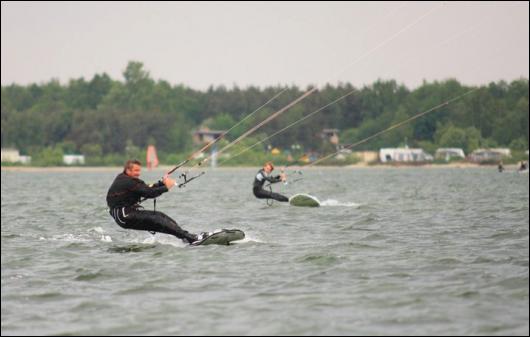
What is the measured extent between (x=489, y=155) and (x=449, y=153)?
6.93 m

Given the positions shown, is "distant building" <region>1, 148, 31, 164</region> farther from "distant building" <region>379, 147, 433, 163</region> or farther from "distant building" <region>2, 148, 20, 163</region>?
"distant building" <region>379, 147, 433, 163</region>

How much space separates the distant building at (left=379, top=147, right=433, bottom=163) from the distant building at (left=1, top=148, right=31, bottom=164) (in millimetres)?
61739

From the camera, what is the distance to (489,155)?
6353 inches

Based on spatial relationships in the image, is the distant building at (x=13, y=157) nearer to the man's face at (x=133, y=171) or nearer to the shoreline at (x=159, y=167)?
the shoreline at (x=159, y=167)

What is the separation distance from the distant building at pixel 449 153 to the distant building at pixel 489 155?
1927 mm

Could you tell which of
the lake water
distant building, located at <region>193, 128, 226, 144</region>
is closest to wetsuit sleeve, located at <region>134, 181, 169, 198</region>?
the lake water

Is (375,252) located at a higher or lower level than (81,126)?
lower

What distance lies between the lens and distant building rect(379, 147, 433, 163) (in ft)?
547

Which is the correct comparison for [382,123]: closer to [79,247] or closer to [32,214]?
[32,214]

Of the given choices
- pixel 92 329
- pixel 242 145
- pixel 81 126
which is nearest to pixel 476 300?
pixel 92 329

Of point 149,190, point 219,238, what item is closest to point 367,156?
point 219,238

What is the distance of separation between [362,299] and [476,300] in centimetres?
165

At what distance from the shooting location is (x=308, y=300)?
47.9 feet

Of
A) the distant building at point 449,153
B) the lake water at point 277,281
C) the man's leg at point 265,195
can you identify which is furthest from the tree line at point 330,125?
the lake water at point 277,281
